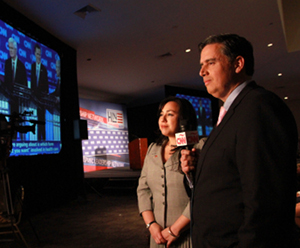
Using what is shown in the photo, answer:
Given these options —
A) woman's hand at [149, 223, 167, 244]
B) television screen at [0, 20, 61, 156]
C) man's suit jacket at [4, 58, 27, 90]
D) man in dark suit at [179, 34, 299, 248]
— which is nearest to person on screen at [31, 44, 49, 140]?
television screen at [0, 20, 61, 156]

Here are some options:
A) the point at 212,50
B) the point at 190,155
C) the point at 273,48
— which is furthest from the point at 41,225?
the point at 273,48

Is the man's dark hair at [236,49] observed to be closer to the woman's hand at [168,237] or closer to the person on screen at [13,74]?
the woman's hand at [168,237]

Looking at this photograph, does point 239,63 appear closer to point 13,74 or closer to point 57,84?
point 13,74

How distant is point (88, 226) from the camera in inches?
136

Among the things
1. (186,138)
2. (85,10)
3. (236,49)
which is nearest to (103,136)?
(85,10)

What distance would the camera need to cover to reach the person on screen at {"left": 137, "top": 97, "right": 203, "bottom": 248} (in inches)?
50.0

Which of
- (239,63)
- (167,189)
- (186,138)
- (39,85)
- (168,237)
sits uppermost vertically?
(39,85)

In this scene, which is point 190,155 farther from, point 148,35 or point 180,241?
point 148,35

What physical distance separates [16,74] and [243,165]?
3.94 m

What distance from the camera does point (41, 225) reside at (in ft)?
11.6

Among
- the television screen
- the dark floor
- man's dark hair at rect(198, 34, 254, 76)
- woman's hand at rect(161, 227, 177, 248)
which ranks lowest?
the dark floor

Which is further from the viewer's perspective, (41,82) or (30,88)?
(41,82)

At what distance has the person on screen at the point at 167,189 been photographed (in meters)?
1.27

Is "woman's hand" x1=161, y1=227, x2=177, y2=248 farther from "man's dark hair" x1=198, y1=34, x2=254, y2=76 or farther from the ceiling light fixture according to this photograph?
the ceiling light fixture
